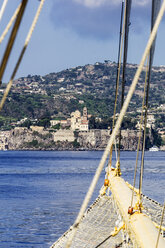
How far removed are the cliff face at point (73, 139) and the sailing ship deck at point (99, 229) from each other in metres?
148

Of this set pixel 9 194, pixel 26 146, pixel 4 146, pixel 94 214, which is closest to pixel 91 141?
pixel 26 146

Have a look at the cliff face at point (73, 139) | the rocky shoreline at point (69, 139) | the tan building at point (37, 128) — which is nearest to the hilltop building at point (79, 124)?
the rocky shoreline at point (69, 139)

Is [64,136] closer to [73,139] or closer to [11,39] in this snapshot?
[73,139]

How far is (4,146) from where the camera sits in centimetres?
18162

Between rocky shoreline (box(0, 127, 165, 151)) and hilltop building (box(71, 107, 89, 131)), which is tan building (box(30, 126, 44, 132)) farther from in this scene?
hilltop building (box(71, 107, 89, 131))

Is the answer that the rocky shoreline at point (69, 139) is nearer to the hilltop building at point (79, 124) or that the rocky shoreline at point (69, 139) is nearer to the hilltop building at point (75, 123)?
the hilltop building at point (79, 124)

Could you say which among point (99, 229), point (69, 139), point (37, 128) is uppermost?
point (37, 128)

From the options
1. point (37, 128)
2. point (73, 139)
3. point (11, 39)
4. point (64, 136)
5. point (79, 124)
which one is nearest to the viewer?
point (11, 39)

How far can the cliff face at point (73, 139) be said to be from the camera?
164375 millimetres

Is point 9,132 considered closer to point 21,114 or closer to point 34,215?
point 21,114

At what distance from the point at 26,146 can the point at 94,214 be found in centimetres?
15873

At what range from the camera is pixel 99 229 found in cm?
1416

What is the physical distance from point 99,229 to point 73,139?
150246 millimetres

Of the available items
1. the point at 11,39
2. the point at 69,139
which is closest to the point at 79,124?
the point at 69,139
